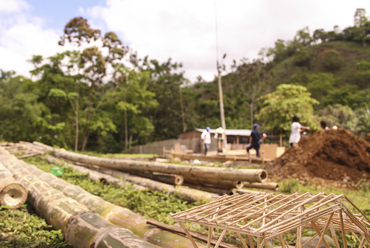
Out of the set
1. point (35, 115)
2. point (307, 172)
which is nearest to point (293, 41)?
point (35, 115)

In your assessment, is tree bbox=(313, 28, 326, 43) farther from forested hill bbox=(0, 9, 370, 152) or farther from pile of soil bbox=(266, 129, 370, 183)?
pile of soil bbox=(266, 129, 370, 183)

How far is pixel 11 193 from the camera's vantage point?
15.8 ft

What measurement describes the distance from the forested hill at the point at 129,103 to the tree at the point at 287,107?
87 millimetres

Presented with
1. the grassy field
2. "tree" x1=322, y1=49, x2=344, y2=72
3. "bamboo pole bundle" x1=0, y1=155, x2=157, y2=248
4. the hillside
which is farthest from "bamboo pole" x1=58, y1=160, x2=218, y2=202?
"tree" x1=322, y1=49, x2=344, y2=72

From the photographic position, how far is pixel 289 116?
25.3 metres

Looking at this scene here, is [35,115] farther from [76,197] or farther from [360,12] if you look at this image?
[360,12]

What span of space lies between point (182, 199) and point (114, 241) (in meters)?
3.24

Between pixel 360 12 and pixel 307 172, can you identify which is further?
pixel 360 12

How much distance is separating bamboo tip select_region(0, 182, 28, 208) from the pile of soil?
22.6 feet

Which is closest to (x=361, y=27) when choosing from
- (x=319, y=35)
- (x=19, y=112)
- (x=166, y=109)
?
(x=319, y=35)

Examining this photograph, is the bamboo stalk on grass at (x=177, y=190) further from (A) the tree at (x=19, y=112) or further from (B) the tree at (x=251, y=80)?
(B) the tree at (x=251, y=80)

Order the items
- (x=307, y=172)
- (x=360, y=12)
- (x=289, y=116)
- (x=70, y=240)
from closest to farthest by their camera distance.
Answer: (x=70, y=240)
(x=307, y=172)
(x=289, y=116)
(x=360, y=12)

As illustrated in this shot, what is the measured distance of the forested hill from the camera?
26.3 m

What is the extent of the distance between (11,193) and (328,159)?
852 centimetres
